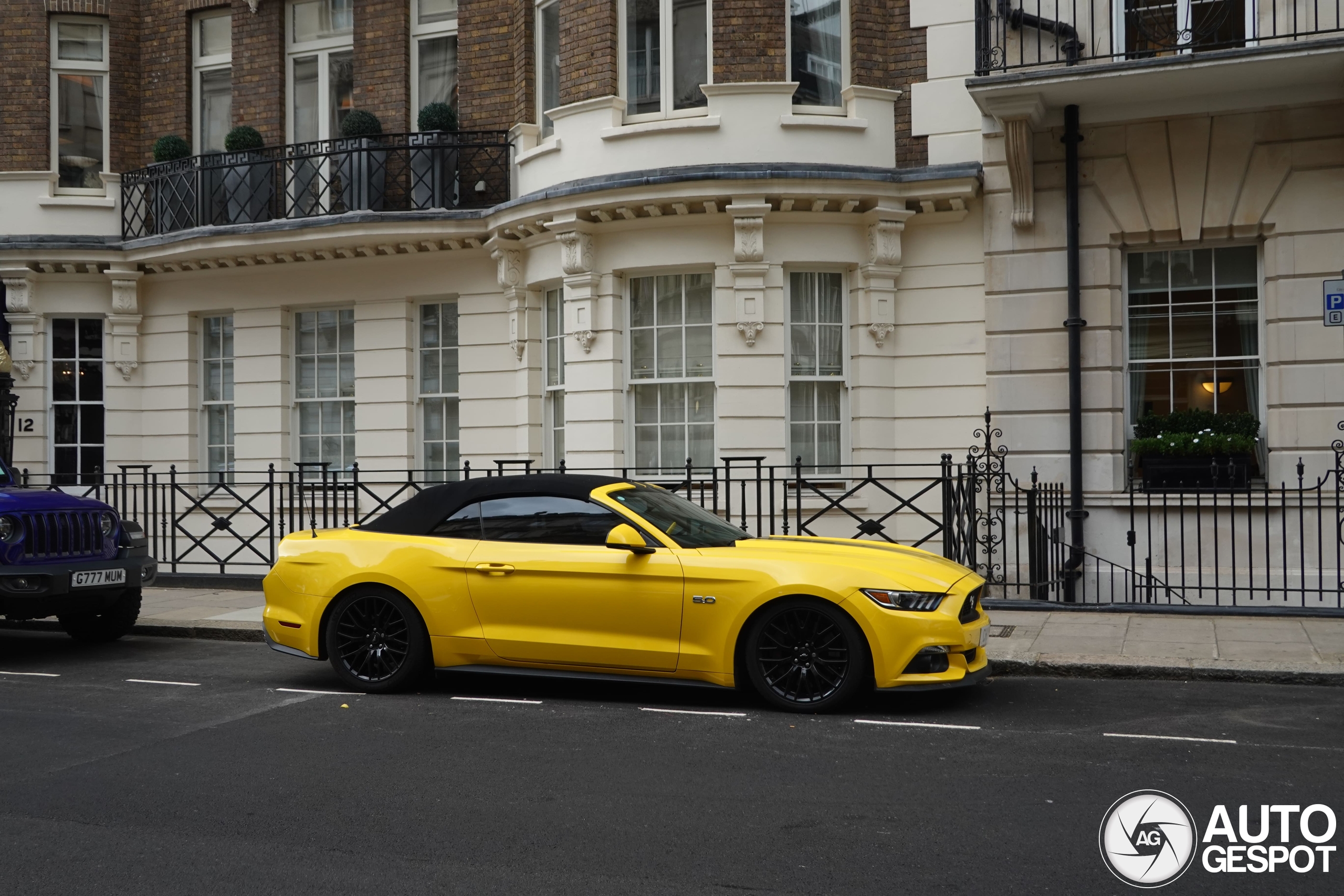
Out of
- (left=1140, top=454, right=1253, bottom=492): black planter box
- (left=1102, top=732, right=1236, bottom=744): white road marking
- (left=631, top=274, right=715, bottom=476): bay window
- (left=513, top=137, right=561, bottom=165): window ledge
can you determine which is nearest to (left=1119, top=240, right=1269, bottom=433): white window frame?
(left=1140, top=454, right=1253, bottom=492): black planter box

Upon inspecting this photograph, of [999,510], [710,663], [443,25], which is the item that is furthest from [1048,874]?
[443,25]

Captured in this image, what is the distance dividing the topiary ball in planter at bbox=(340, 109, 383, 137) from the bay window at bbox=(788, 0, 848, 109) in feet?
17.9

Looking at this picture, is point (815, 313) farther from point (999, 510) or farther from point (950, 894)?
point (950, 894)

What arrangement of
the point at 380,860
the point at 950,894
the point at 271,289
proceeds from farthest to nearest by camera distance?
1. the point at 271,289
2. the point at 380,860
3. the point at 950,894

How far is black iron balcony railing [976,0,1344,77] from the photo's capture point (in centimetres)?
1234

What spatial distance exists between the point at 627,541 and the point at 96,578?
5.00 metres

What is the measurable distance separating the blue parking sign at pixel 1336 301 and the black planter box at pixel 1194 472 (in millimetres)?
2736

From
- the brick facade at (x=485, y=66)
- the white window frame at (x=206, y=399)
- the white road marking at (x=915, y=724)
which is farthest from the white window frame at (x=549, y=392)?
the white road marking at (x=915, y=724)

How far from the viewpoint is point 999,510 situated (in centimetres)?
1344

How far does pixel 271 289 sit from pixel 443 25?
13.6ft

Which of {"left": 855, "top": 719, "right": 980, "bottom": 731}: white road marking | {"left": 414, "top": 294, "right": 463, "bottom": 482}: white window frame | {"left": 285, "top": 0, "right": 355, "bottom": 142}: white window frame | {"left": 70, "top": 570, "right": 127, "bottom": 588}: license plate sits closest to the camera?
{"left": 855, "top": 719, "right": 980, "bottom": 731}: white road marking

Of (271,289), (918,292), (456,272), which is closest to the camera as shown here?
(918,292)

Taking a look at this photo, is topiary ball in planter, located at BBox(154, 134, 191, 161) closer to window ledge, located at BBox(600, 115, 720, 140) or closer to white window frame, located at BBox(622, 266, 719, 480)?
window ledge, located at BBox(600, 115, 720, 140)

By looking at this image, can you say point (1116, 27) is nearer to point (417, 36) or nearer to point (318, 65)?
point (417, 36)
